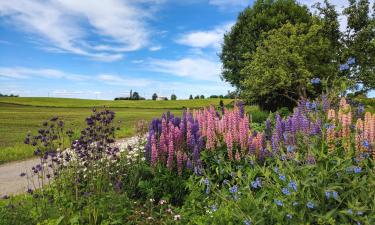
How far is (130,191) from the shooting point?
693 centimetres

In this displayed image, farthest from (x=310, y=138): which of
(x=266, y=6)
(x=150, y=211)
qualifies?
(x=266, y=6)

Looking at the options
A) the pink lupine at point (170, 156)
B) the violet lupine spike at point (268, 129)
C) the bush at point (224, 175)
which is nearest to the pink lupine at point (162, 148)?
the bush at point (224, 175)

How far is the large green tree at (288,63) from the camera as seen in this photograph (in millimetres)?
30000

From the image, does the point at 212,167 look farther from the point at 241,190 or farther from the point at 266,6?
the point at 266,6

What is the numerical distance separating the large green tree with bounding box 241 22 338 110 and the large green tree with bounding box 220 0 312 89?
400 cm

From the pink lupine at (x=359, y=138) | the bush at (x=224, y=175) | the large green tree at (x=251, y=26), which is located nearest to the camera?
the bush at (x=224, y=175)

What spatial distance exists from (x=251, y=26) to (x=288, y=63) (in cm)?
796

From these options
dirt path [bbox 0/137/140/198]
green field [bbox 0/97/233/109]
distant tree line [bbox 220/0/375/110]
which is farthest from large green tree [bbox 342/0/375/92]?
green field [bbox 0/97/233/109]

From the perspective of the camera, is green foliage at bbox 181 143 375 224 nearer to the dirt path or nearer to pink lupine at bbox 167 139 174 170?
pink lupine at bbox 167 139 174 170

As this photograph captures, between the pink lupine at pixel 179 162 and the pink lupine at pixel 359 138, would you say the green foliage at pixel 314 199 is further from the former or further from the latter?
the pink lupine at pixel 179 162

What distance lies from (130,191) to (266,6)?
36567 millimetres

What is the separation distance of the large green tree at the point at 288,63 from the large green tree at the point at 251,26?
4.00 meters

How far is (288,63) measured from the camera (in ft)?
102

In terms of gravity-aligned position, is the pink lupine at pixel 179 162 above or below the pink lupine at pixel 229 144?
below
